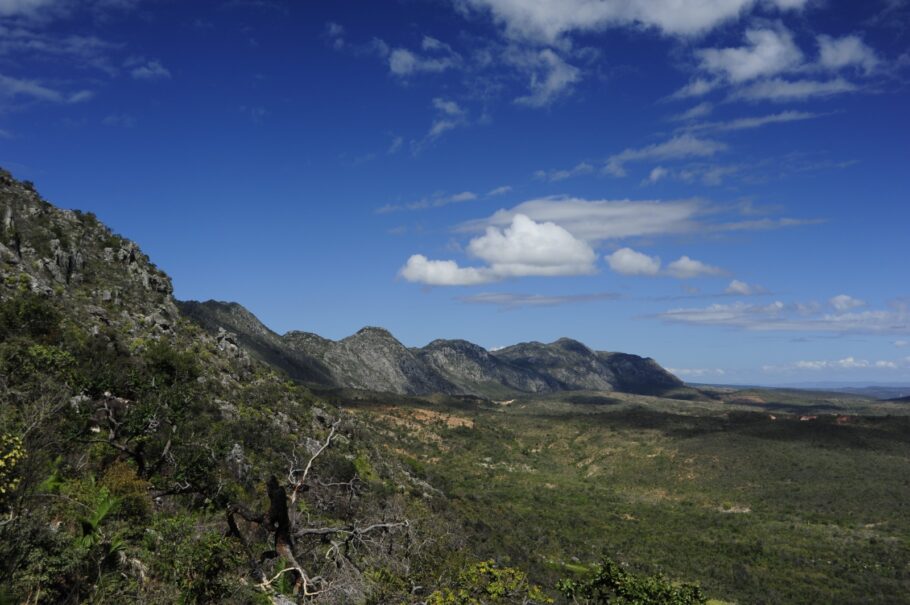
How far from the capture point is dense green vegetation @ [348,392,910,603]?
52.1 m

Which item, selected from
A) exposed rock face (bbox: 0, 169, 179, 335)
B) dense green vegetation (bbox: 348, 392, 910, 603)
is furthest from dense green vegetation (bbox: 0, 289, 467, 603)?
dense green vegetation (bbox: 348, 392, 910, 603)

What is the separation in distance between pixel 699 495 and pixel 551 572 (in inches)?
1875

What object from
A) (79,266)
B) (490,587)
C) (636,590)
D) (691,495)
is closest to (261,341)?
(691,495)

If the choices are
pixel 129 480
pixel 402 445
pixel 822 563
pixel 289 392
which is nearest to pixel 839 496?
pixel 822 563

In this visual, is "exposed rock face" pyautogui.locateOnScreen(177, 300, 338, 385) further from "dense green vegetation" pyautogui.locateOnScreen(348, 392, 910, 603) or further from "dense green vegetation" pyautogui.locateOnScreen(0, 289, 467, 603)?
"dense green vegetation" pyautogui.locateOnScreen(0, 289, 467, 603)

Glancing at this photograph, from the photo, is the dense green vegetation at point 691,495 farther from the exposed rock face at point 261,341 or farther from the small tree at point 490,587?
the exposed rock face at point 261,341

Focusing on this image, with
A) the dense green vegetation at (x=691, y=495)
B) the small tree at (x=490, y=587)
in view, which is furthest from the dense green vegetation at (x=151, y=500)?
the dense green vegetation at (x=691, y=495)

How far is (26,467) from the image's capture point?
34.7 ft

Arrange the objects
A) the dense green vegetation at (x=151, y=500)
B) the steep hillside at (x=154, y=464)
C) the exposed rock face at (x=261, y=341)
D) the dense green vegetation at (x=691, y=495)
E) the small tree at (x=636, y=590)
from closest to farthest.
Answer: the dense green vegetation at (x=151, y=500)
the steep hillside at (x=154, y=464)
the small tree at (x=636, y=590)
the dense green vegetation at (x=691, y=495)
the exposed rock face at (x=261, y=341)

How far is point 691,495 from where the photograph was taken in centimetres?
8194

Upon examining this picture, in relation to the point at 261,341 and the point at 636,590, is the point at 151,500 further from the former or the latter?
the point at 261,341

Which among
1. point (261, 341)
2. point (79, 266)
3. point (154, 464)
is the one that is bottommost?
point (154, 464)

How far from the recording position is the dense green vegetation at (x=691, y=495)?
171 ft

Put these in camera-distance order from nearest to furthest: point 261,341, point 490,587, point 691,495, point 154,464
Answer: point 490,587, point 154,464, point 691,495, point 261,341
